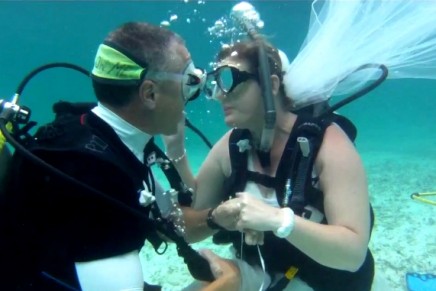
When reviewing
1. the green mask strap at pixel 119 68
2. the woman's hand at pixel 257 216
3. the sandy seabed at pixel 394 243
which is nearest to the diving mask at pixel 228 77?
the green mask strap at pixel 119 68

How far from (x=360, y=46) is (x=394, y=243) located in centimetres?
433

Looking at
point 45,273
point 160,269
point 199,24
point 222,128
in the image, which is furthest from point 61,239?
point 199,24

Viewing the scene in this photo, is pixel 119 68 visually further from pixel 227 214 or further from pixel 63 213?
pixel 227 214

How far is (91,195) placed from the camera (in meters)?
1.93

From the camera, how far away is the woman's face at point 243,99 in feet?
9.64

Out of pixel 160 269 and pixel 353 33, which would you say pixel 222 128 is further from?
pixel 353 33

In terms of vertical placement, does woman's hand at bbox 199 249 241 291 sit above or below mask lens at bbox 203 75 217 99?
below

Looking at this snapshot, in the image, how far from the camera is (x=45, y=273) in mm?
2037

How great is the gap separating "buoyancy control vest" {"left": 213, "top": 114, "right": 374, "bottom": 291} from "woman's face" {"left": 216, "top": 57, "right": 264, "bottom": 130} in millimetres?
269

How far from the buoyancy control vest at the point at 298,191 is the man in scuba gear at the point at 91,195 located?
2.89 feet

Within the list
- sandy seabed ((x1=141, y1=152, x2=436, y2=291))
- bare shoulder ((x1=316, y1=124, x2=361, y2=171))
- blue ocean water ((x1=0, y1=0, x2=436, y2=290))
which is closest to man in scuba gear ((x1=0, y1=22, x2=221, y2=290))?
bare shoulder ((x1=316, y1=124, x2=361, y2=171))

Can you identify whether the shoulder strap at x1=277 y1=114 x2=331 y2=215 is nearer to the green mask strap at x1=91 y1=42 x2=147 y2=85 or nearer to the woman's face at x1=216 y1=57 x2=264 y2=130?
the woman's face at x1=216 y1=57 x2=264 y2=130

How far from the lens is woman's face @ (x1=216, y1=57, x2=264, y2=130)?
2.94 meters

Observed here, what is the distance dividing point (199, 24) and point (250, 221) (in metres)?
52.8
